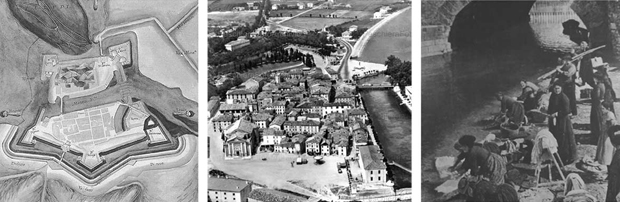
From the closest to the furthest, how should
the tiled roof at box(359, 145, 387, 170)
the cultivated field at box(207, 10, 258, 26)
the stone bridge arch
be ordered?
1. the stone bridge arch
2. the tiled roof at box(359, 145, 387, 170)
3. the cultivated field at box(207, 10, 258, 26)

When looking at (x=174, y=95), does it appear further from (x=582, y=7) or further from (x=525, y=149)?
(x=582, y=7)

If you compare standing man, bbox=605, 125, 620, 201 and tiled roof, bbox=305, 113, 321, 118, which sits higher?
tiled roof, bbox=305, 113, 321, 118

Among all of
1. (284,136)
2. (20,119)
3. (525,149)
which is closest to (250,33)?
(284,136)

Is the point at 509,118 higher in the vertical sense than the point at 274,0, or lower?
lower

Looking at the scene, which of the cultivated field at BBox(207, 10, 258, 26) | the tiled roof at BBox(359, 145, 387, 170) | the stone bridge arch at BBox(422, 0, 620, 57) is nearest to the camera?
the stone bridge arch at BBox(422, 0, 620, 57)

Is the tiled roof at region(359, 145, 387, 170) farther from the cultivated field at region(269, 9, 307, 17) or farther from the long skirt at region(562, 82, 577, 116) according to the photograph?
the long skirt at region(562, 82, 577, 116)

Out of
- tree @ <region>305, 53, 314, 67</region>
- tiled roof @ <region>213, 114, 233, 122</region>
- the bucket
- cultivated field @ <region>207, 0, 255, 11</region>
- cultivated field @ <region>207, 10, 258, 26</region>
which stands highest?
cultivated field @ <region>207, 0, 255, 11</region>

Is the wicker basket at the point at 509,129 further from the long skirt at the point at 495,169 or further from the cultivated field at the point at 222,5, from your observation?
the cultivated field at the point at 222,5

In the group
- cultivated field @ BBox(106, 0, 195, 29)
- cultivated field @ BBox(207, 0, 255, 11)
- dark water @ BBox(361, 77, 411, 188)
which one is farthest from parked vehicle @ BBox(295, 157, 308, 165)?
cultivated field @ BBox(106, 0, 195, 29)
